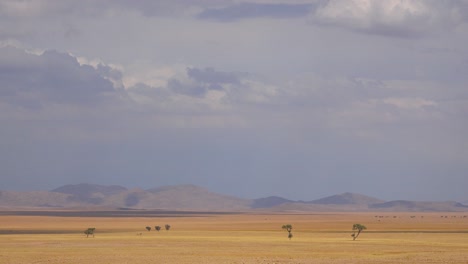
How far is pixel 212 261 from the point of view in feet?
176

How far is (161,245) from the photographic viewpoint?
72562 millimetres

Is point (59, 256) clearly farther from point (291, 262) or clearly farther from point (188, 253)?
point (291, 262)

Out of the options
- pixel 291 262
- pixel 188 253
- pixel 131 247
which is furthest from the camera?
pixel 131 247

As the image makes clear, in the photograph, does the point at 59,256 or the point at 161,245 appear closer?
the point at 59,256

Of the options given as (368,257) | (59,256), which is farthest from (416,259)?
(59,256)

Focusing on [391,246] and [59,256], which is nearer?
[59,256]

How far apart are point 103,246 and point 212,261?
1998 cm

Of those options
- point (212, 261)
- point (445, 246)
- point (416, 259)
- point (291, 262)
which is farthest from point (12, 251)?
point (445, 246)

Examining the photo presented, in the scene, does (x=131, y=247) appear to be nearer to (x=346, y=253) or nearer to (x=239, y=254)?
(x=239, y=254)

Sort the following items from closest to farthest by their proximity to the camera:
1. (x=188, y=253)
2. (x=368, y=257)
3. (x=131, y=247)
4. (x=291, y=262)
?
(x=291, y=262) → (x=368, y=257) → (x=188, y=253) → (x=131, y=247)

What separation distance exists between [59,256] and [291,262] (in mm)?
16794

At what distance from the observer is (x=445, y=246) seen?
236 feet

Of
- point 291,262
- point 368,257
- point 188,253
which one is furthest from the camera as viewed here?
point 188,253

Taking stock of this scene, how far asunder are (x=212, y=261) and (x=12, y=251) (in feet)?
62.5
